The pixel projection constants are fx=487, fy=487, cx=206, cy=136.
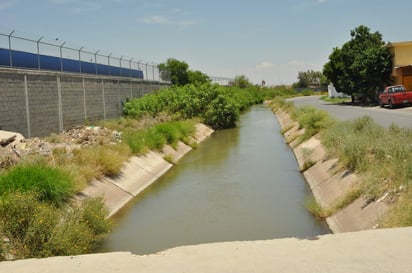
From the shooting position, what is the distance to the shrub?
1098 centimetres

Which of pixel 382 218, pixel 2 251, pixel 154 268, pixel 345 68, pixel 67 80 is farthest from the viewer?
pixel 345 68

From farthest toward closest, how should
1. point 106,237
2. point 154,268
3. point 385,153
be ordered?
1. point 385,153
2. point 106,237
3. point 154,268

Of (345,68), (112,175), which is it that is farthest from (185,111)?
(112,175)

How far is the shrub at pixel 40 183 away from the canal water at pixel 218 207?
5.29 feet

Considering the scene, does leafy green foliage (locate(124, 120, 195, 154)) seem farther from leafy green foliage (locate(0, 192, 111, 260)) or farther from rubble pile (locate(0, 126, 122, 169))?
leafy green foliage (locate(0, 192, 111, 260))

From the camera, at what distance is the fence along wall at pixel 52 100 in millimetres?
19266

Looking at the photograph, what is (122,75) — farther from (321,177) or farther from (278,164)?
(321,177)

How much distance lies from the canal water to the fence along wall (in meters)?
6.27

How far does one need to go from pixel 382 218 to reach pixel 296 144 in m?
17.5

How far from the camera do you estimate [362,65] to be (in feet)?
147

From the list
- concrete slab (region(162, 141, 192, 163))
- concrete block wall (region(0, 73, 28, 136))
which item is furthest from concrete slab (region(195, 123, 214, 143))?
concrete block wall (region(0, 73, 28, 136))

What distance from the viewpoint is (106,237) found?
11156 mm

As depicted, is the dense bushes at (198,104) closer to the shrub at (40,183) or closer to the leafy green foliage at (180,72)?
the leafy green foliage at (180,72)

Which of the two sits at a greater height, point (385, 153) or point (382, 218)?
point (385, 153)
